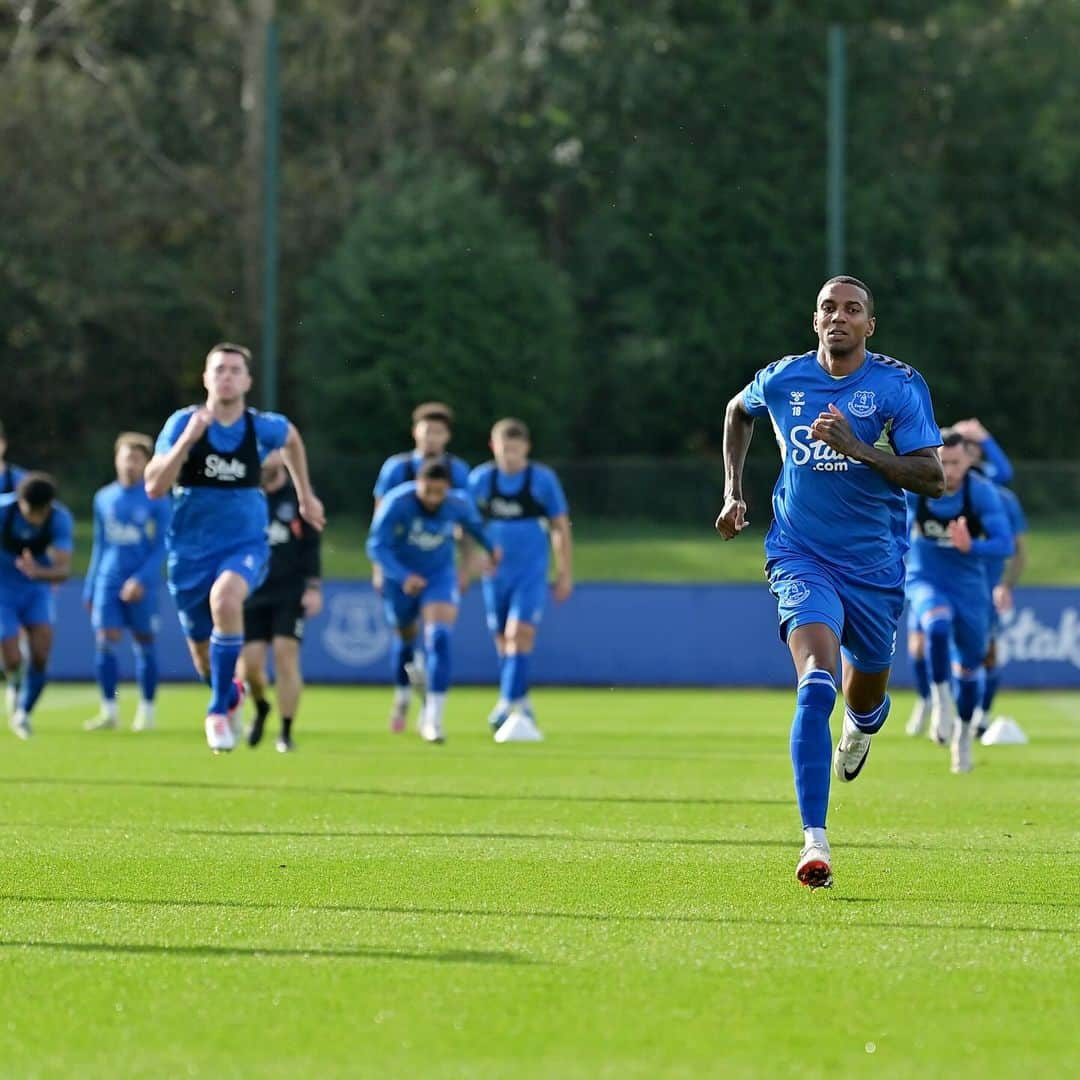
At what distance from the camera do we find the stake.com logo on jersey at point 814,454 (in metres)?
8.33

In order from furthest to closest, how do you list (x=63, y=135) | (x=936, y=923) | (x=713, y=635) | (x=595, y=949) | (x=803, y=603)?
(x=63, y=135), (x=713, y=635), (x=803, y=603), (x=936, y=923), (x=595, y=949)

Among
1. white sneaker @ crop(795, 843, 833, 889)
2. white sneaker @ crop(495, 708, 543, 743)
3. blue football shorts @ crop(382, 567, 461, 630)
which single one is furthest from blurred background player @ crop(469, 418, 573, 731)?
white sneaker @ crop(795, 843, 833, 889)

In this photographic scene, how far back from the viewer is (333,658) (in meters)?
26.1

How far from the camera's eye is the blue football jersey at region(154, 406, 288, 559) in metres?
12.7

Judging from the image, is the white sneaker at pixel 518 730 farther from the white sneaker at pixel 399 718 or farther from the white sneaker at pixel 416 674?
the white sneaker at pixel 399 718

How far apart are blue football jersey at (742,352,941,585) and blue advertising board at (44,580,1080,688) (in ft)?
56.6

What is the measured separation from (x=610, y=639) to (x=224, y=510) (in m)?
13.6

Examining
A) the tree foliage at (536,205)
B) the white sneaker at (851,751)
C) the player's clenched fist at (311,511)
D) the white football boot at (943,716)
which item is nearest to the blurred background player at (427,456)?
the player's clenched fist at (311,511)

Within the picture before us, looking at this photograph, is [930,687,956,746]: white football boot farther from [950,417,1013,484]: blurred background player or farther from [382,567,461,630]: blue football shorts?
[382,567,461,630]: blue football shorts

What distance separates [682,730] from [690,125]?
107 ft

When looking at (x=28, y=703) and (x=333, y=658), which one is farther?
(x=333, y=658)

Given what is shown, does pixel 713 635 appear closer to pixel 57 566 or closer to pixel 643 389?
pixel 57 566

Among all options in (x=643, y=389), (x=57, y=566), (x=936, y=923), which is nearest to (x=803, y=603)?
(x=936, y=923)

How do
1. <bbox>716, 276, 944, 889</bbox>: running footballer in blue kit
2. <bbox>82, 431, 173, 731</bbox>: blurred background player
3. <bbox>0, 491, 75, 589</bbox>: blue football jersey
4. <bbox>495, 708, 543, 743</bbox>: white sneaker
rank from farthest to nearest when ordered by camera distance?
1. <bbox>82, 431, 173, 731</bbox>: blurred background player
2. <bbox>0, 491, 75, 589</bbox>: blue football jersey
3. <bbox>495, 708, 543, 743</bbox>: white sneaker
4. <bbox>716, 276, 944, 889</bbox>: running footballer in blue kit
